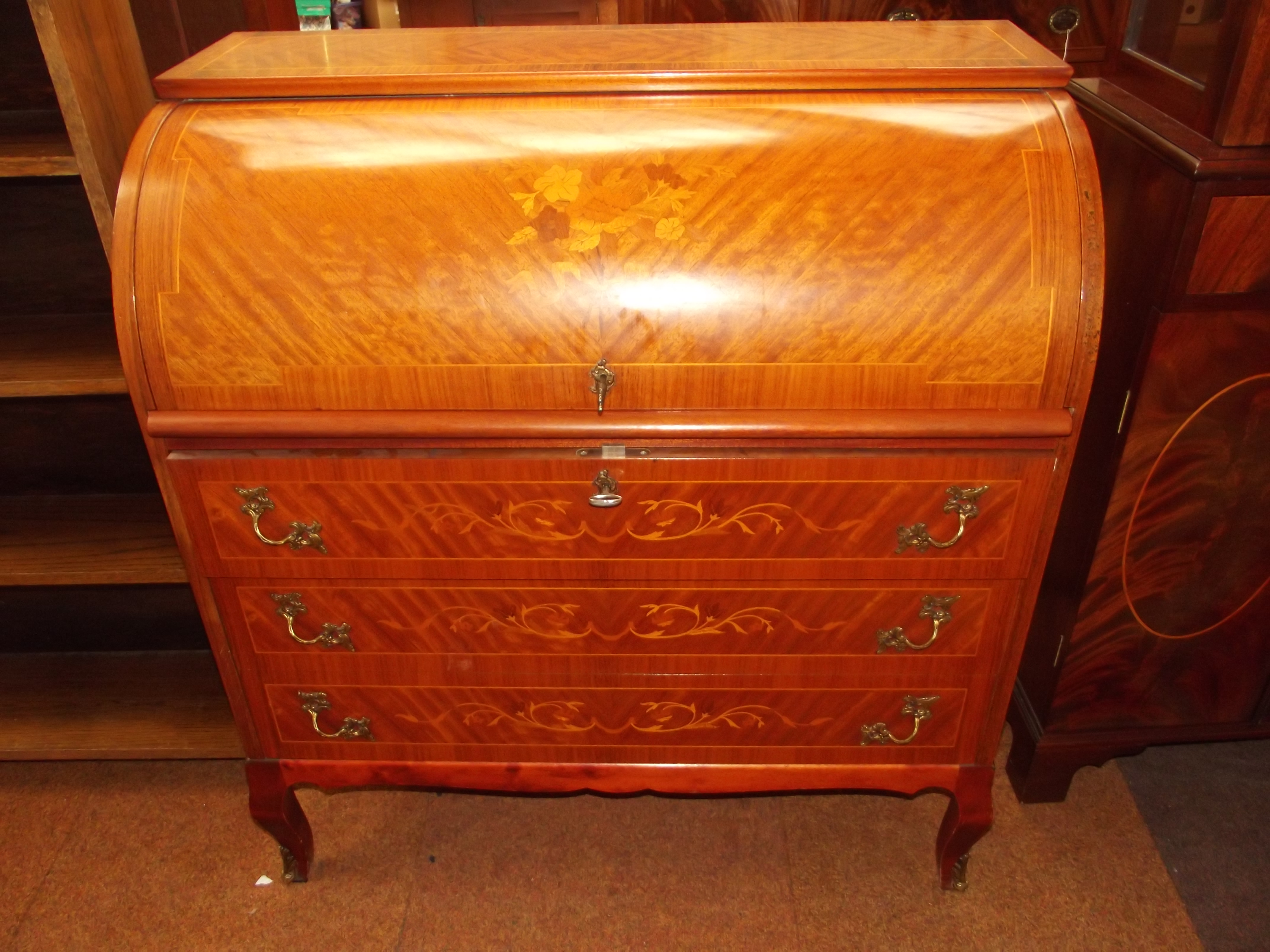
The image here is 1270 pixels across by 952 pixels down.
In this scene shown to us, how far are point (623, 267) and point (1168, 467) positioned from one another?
40.1 inches

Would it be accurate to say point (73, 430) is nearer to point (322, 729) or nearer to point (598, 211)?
point (322, 729)

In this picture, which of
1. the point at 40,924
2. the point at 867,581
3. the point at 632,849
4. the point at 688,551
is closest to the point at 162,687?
the point at 40,924

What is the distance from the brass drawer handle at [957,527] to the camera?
1.41 m

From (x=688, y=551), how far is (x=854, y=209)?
1.82ft

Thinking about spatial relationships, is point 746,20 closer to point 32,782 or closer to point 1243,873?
point 1243,873

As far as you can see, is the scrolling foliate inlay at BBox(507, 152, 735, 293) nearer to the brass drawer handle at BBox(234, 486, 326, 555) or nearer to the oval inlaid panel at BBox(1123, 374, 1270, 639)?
the brass drawer handle at BBox(234, 486, 326, 555)

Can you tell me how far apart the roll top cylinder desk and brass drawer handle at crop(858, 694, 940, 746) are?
0.10m

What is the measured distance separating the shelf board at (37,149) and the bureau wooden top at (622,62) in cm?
25

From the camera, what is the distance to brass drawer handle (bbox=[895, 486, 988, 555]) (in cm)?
141

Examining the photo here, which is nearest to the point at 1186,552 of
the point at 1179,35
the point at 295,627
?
the point at 1179,35

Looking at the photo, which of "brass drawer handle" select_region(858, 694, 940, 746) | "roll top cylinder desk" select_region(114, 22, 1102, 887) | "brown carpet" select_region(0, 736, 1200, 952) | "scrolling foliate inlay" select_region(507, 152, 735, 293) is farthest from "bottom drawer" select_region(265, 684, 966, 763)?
"scrolling foliate inlay" select_region(507, 152, 735, 293)

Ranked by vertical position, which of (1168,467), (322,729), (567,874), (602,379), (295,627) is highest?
(602,379)

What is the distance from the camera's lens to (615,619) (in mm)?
1564

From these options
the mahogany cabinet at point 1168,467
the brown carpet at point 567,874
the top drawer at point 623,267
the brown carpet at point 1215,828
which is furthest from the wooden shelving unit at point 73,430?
the brown carpet at point 1215,828
